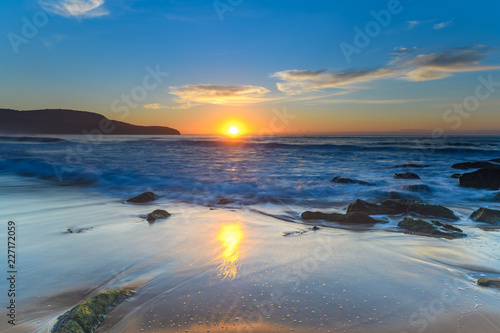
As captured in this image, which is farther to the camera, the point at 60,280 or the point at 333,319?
the point at 60,280

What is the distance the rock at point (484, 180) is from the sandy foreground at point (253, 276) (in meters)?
5.86

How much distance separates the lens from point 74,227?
5.29m

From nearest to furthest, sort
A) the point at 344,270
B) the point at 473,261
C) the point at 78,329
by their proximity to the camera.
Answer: the point at 78,329 < the point at 344,270 < the point at 473,261

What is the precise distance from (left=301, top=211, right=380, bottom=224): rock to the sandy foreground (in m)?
0.61

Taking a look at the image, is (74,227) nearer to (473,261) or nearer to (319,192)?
(473,261)

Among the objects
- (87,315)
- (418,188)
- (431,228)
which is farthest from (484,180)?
(87,315)

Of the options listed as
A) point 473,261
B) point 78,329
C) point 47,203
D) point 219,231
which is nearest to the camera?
point 78,329

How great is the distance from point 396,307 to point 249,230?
3074mm

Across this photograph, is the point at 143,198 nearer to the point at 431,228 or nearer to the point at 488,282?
the point at 431,228

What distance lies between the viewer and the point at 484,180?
10.0 metres

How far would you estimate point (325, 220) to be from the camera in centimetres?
616

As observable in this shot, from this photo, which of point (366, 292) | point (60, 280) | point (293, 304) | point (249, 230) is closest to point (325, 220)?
point (249, 230)

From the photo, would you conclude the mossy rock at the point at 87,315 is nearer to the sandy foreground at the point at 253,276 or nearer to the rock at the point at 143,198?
the sandy foreground at the point at 253,276

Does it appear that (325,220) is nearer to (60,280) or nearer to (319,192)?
(319,192)
